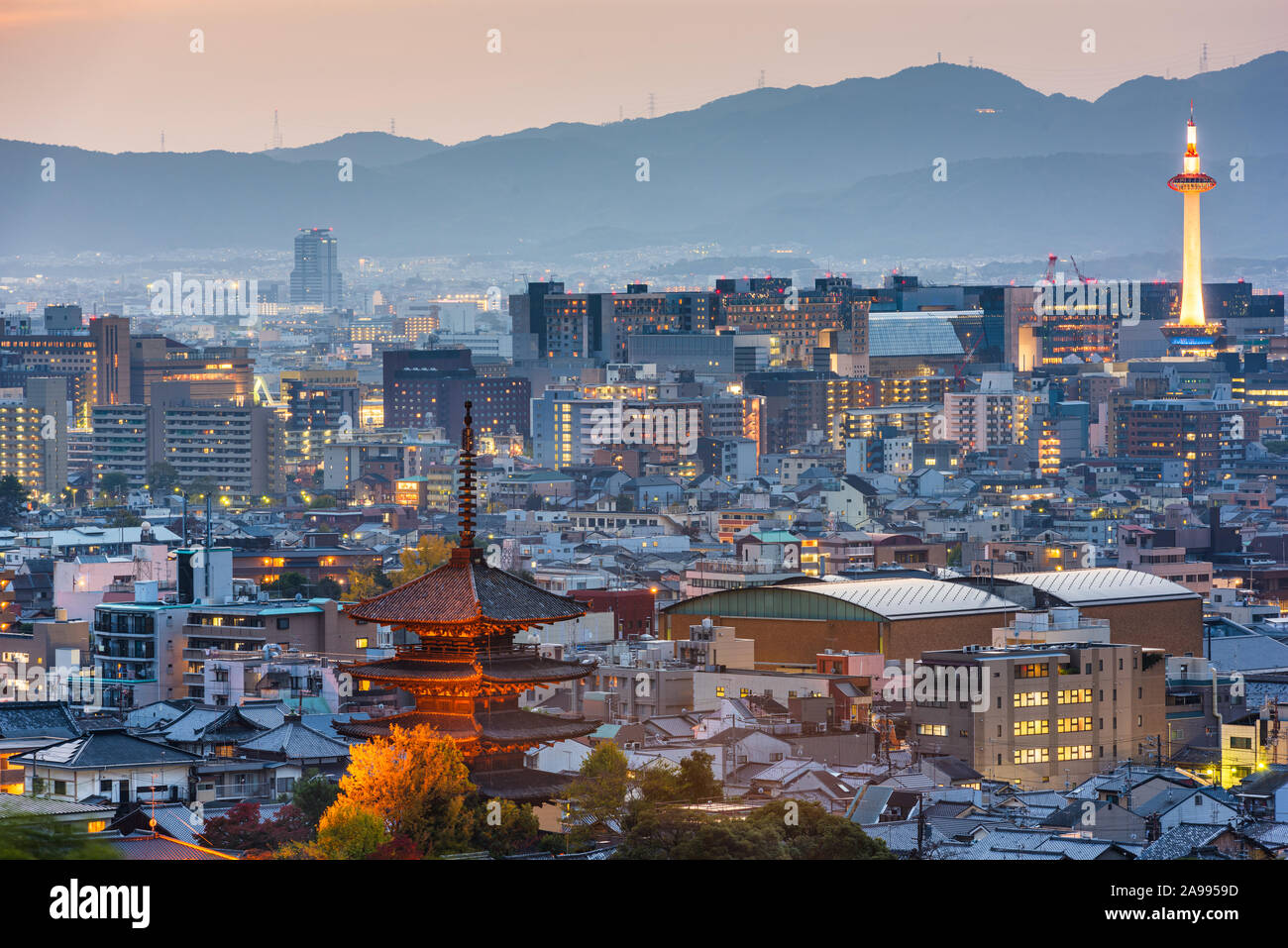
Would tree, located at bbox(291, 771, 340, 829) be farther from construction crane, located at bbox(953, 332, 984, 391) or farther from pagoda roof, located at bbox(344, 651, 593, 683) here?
construction crane, located at bbox(953, 332, 984, 391)

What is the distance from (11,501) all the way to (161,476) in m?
16.8

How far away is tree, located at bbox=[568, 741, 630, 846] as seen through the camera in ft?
50.4

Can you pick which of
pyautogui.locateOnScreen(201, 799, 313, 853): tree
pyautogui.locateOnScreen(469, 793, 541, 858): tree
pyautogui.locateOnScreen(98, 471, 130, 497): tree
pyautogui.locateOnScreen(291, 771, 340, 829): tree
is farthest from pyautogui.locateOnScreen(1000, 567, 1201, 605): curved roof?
pyautogui.locateOnScreen(98, 471, 130, 497): tree

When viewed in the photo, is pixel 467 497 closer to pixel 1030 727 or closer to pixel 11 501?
pixel 1030 727

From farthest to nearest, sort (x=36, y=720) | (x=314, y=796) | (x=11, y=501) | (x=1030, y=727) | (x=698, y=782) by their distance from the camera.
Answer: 1. (x=11, y=501)
2. (x=1030, y=727)
3. (x=36, y=720)
4. (x=698, y=782)
5. (x=314, y=796)

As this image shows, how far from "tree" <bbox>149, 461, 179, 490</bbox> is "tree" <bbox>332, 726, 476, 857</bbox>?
69.1m

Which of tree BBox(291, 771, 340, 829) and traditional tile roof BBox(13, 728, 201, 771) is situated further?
traditional tile roof BBox(13, 728, 201, 771)

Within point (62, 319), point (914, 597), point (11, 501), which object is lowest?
point (11, 501)

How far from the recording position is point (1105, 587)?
3431 cm

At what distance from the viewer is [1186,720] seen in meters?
28.1

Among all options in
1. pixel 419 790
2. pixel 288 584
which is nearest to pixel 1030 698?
pixel 419 790

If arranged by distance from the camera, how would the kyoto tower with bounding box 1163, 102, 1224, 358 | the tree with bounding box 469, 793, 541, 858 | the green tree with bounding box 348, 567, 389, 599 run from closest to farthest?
1. the tree with bounding box 469, 793, 541, 858
2. the green tree with bounding box 348, 567, 389, 599
3. the kyoto tower with bounding box 1163, 102, 1224, 358

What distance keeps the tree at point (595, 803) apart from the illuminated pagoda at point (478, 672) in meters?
0.49
